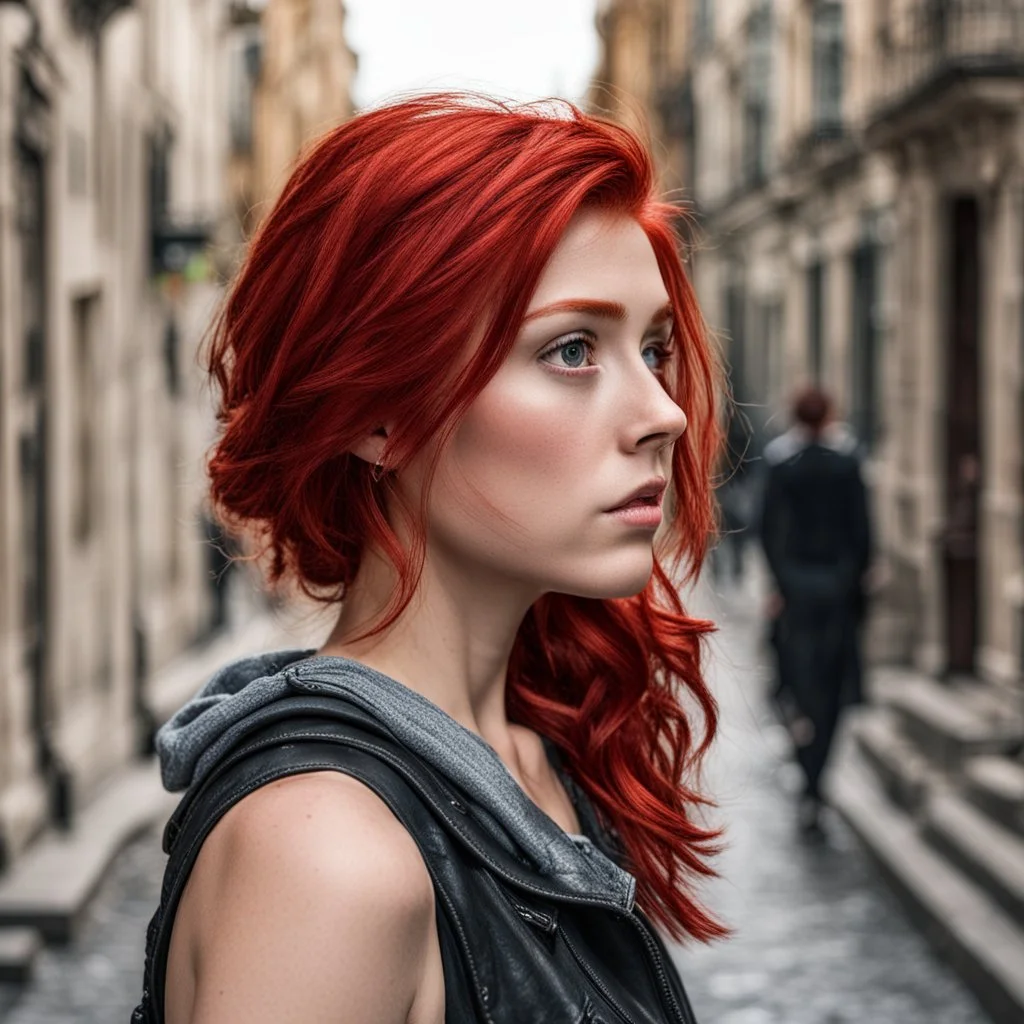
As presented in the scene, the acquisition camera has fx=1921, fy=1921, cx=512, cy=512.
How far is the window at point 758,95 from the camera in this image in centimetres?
2725

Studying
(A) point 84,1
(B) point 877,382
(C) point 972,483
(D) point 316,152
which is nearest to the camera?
(D) point 316,152

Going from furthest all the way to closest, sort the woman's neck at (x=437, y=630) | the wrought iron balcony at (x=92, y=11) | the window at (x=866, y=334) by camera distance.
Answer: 1. the window at (x=866, y=334)
2. the wrought iron balcony at (x=92, y=11)
3. the woman's neck at (x=437, y=630)

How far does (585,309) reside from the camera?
1.63 m

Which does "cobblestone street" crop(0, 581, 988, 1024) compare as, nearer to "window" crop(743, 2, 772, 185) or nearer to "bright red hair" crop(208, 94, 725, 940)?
"bright red hair" crop(208, 94, 725, 940)

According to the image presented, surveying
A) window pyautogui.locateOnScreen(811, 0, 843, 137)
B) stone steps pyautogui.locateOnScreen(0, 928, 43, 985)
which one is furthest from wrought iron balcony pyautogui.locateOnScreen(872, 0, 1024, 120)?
stone steps pyautogui.locateOnScreen(0, 928, 43, 985)

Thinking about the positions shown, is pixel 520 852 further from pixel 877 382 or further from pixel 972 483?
pixel 877 382

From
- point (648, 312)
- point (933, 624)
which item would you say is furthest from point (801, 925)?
point (648, 312)

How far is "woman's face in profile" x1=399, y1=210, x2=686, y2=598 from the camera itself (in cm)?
162

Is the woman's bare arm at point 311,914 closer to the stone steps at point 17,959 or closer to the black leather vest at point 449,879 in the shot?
the black leather vest at point 449,879

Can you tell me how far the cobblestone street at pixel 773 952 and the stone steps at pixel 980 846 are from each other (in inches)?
12.9

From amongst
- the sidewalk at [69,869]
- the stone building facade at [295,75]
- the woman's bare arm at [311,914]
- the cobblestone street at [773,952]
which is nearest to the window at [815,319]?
the sidewalk at [69,869]

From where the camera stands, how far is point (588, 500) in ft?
5.43

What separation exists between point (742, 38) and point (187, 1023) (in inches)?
1143

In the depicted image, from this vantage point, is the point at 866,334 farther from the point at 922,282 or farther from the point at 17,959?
the point at 17,959
